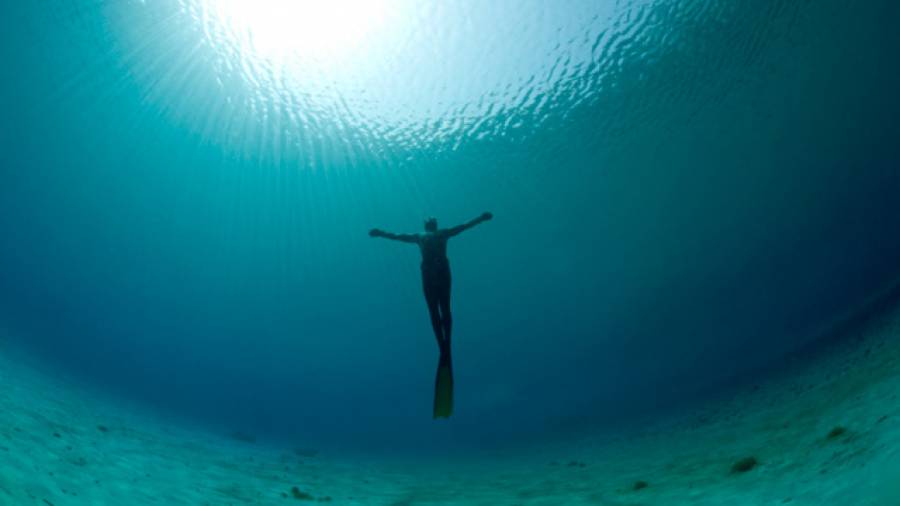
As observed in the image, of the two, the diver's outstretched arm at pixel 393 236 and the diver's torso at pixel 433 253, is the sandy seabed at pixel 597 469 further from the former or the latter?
the diver's outstretched arm at pixel 393 236

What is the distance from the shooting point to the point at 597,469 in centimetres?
830

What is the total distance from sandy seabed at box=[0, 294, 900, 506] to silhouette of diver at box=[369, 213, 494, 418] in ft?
5.52

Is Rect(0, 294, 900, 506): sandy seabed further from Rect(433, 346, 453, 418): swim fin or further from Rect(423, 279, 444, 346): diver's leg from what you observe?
Rect(423, 279, 444, 346): diver's leg

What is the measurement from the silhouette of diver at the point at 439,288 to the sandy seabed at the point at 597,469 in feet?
5.52

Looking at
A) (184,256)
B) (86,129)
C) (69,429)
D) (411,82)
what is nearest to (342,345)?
(184,256)

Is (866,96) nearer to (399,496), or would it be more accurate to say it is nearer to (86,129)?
(399,496)

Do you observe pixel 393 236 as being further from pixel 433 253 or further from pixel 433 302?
pixel 433 302

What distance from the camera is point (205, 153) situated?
27.3 m

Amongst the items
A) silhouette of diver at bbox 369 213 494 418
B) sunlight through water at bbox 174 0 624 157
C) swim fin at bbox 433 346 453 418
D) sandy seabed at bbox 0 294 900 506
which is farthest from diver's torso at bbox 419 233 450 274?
sunlight through water at bbox 174 0 624 157

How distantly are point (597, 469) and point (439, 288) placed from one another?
15.8 feet

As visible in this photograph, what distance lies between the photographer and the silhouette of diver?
6.55 metres

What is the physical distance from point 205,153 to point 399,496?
2722cm

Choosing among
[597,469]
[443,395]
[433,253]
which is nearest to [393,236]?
[433,253]

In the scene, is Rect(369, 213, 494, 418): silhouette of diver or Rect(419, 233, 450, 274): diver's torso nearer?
Rect(369, 213, 494, 418): silhouette of diver
